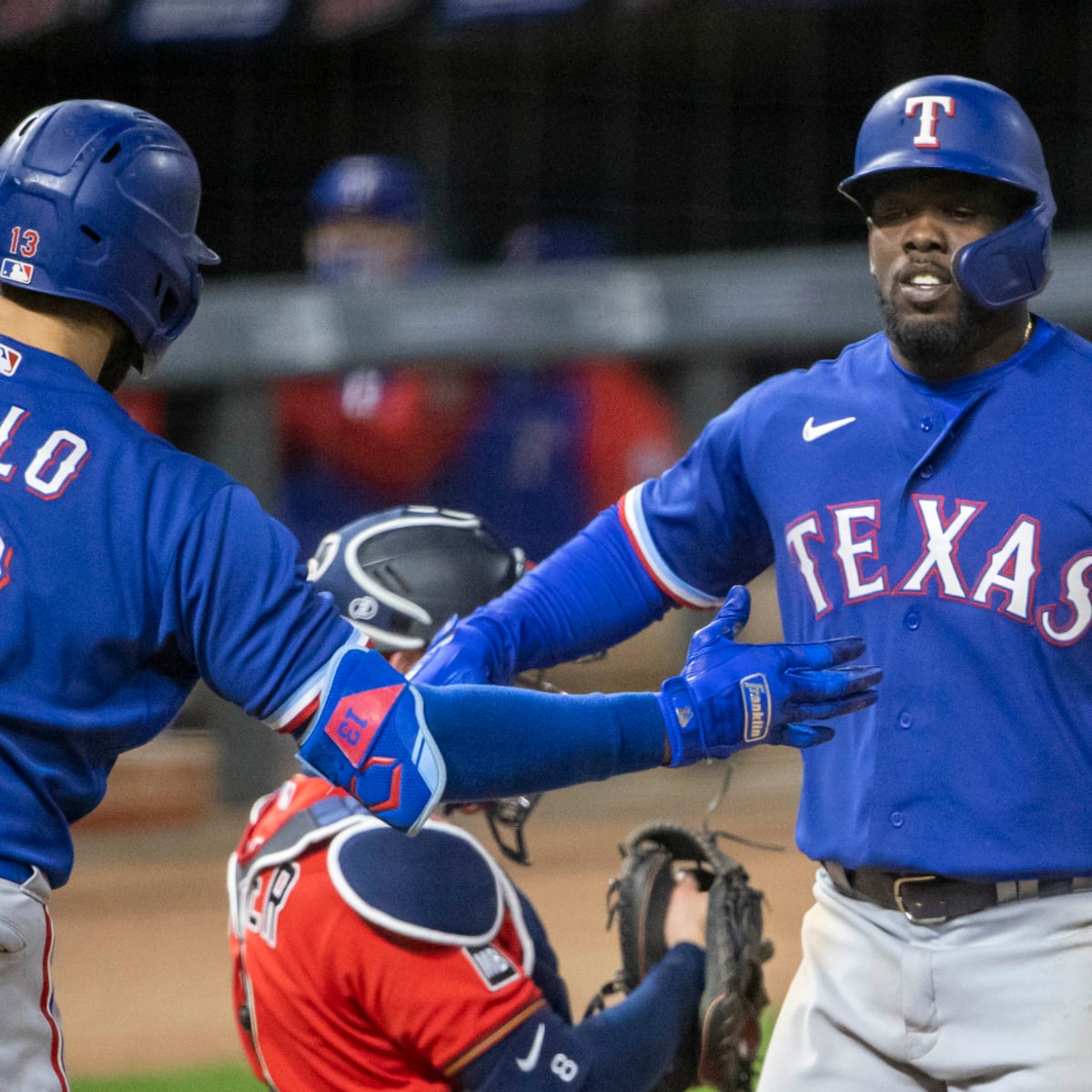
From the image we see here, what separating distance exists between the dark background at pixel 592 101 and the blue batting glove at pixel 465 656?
783 centimetres

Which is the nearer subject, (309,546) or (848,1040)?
(848,1040)

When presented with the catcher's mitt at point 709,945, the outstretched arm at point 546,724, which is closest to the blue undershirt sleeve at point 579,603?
the catcher's mitt at point 709,945

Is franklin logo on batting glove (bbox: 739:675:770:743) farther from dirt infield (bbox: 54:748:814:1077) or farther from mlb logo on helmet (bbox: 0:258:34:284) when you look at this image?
dirt infield (bbox: 54:748:814:1077)

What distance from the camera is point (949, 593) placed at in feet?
7.66

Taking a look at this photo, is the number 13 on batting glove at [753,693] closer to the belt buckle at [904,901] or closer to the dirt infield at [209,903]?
the belt buckle at [904,901]

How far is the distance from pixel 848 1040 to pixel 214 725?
622 cm

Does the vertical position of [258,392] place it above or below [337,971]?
above

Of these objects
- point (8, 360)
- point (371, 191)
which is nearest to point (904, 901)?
point (8, 360)

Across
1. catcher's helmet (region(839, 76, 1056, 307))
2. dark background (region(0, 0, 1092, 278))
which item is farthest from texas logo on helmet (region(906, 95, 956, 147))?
dark background (region(0, 0, 1092, 278))

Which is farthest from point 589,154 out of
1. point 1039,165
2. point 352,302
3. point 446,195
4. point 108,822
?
point 1039,165

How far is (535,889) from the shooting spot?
21.4ft

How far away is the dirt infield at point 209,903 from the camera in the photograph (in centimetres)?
521

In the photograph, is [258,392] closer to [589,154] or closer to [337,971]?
[589,154]

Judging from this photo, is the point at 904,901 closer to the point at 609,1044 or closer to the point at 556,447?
the point at 609,1044
